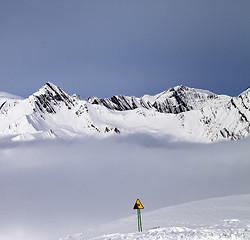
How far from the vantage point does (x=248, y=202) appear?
44.5 m

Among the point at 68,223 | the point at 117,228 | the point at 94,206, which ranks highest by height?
the point at 94,206

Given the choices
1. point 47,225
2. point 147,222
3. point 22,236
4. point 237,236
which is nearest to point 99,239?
point 147,222

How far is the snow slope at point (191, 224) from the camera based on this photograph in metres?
29.1

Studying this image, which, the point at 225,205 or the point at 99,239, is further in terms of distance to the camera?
the point at 225,205

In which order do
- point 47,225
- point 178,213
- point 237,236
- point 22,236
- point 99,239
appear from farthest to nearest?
point 47,225 < point 22,236 < point 178,213 < point 99,239 < point 237,236

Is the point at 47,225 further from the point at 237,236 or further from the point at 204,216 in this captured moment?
the point at 237,236

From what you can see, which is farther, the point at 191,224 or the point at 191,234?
→ the point at 191,224

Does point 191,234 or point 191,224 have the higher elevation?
point 191,224

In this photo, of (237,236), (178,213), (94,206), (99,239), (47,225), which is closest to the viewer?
(237,236)

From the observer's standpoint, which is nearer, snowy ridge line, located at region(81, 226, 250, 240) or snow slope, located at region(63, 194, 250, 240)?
snowy ridge line, located at region(81, 226, 250, 240)

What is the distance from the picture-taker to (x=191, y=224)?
35062 mm

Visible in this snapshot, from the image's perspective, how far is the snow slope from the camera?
95.6 feet

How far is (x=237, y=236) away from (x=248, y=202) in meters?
18.4

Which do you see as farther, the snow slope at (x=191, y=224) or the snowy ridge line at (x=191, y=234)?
the snow slope at (x=191, y=224)
